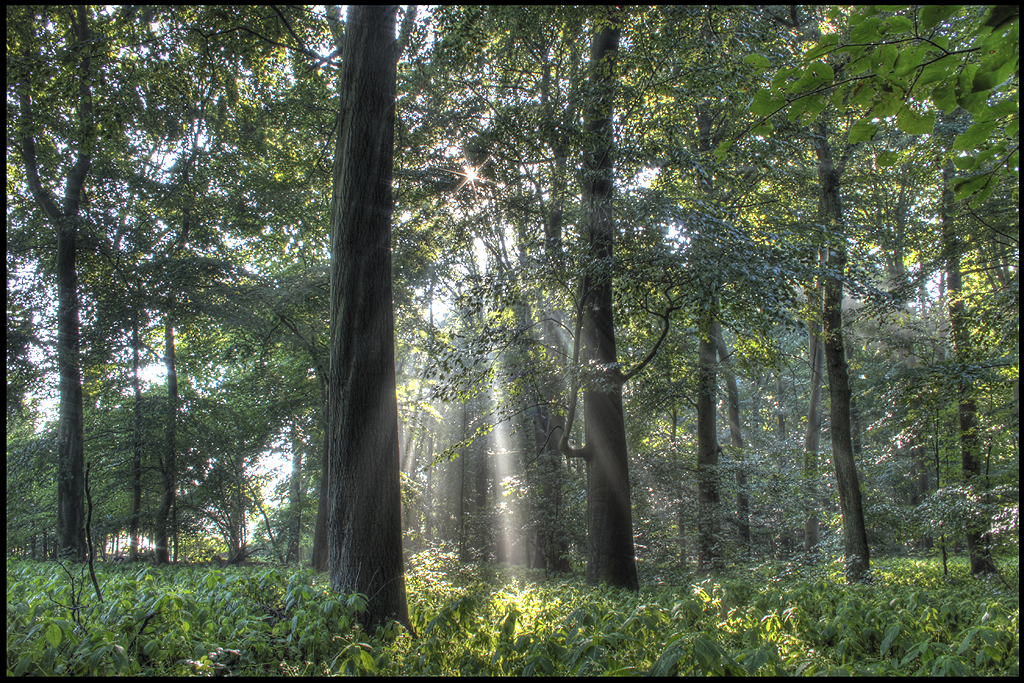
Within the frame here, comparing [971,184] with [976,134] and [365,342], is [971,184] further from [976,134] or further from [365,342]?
[365,342]

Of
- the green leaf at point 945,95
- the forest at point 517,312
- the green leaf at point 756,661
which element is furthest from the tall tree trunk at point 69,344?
the green leaf at point 945,95

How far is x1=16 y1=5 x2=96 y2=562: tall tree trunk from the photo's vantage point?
10.1m

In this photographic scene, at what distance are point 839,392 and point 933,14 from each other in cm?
863

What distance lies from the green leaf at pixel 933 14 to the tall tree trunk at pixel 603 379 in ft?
15.0

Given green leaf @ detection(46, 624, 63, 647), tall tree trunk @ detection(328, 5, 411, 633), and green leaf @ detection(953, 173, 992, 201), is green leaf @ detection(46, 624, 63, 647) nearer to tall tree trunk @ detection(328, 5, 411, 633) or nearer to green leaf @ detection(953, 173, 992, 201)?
tall tree trunk @ detection(328, 5, 411, 633)

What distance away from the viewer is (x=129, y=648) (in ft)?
8.82

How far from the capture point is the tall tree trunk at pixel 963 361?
22.7 ft

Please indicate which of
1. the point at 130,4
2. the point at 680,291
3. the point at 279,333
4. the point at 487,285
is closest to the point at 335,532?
the point at 487,285

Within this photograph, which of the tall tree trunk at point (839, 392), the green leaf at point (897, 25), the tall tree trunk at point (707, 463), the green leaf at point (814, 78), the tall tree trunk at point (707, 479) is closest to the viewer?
the green leaf at point (897, 25)

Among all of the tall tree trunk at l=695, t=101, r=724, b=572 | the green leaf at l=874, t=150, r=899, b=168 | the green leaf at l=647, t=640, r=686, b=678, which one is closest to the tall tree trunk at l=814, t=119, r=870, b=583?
the tall tree trunk at l=695, t=101, r=724, b=572

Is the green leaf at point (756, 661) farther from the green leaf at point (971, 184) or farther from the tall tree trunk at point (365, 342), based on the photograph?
the tall tree trunk at point (365, 342)

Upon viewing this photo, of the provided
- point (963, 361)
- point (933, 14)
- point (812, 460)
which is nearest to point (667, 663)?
point (933, 14)

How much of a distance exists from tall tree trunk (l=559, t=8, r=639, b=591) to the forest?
6 cm

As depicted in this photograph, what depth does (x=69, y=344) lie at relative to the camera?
34.4ft
